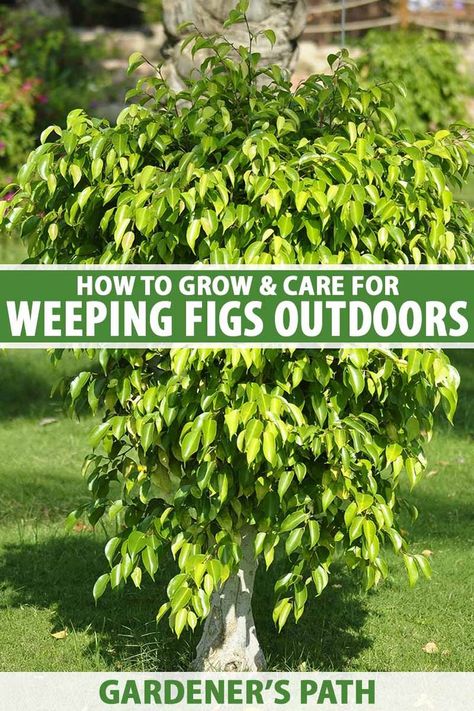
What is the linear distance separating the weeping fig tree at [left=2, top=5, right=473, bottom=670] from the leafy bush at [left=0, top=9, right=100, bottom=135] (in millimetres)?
9156

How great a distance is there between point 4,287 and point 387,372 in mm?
1181

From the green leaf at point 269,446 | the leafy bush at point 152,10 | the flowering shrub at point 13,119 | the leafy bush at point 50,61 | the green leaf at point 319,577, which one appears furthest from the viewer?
the leafy bush at point 152,10

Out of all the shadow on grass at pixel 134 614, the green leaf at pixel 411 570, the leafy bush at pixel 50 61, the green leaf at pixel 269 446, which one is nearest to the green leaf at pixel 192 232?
the green leaf at pixel 269 446

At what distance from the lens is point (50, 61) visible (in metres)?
14.1

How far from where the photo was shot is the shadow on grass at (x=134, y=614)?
167 inches

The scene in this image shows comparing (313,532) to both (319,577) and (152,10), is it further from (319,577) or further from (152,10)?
(152,10)

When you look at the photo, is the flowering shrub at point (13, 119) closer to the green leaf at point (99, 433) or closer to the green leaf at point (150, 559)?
the green leaf at point (99, 433)

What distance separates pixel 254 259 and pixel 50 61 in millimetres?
11638

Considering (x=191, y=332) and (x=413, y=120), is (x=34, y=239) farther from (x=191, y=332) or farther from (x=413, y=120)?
(x=413, y=120)

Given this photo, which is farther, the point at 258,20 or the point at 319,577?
the point at 258,20

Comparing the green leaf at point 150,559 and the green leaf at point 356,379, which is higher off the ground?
the green leaf at point 356,379

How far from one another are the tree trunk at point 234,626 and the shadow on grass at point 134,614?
0.29 m

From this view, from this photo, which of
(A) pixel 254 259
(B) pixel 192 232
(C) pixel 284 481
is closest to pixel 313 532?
(C) pixel 284 481

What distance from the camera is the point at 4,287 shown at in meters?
3.47
